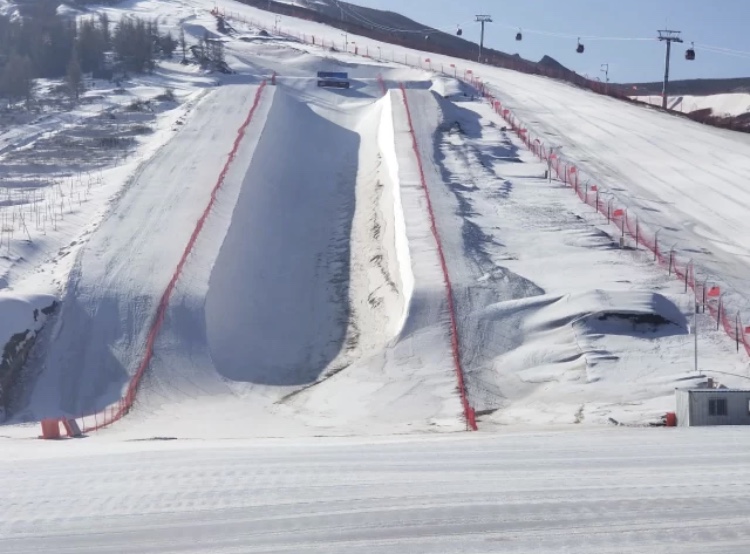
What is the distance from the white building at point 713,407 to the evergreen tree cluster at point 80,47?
40188mm

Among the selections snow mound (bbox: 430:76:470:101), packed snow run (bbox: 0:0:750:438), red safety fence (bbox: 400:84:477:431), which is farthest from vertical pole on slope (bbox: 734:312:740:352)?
snow mound (bbox: 430:76:470:101)

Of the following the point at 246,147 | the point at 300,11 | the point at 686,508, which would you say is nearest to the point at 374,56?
the point at 300,11

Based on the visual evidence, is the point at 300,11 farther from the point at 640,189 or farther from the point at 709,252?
A: the point at 709,252

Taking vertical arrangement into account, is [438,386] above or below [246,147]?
below

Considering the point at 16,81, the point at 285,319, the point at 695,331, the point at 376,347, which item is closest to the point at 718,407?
the point at 695,331

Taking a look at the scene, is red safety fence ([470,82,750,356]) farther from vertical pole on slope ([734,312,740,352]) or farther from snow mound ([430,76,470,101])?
snow mound ([430,76,470,101])

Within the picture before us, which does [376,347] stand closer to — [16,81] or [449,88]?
[449,88]

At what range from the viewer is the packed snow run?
1916 cm

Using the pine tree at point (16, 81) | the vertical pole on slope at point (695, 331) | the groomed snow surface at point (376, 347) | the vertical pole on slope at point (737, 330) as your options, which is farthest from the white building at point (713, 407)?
the pine tree at point (16, 81)

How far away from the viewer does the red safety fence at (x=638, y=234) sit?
70.5 feet

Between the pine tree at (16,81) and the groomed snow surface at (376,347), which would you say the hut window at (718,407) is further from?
the pine tree at (16,81)

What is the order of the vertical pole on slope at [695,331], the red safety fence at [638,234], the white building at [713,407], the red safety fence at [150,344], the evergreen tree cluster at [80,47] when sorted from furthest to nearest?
the evergreen tree cluster at [80,47]
the red safety fence at [638,234]
the vertical pole on slope at [695,331]
the red safety fence at [150,344]
the white building at [713,407]

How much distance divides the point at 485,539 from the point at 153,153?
1095 inches

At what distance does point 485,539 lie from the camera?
9.88m
